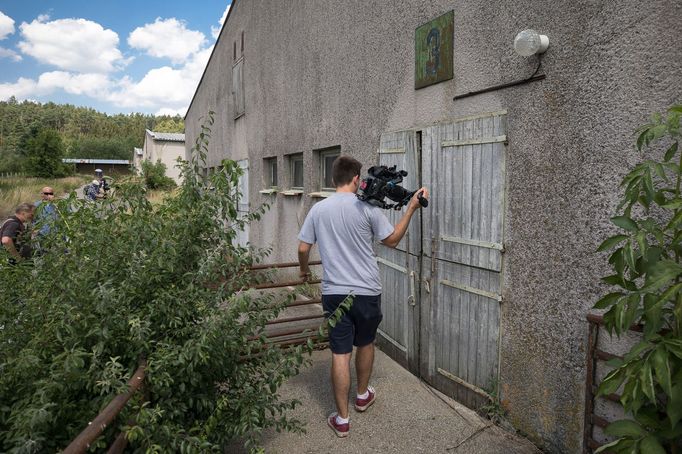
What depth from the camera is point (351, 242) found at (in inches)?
128

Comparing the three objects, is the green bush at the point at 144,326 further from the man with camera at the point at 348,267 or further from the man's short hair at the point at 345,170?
the man's short hair at the point at 345,170

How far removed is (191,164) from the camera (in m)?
3.14

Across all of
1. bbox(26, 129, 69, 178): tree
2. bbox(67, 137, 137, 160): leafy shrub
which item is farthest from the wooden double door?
bbox(67, 137, 137, 160): leafy shrub

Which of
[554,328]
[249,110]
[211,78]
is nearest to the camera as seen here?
[554,328]

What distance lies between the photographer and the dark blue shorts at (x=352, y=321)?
3.23 meters

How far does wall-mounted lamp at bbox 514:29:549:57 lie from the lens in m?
2.80

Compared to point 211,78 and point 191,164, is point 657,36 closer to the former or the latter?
point 191,164

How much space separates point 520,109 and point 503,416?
2.15 meters

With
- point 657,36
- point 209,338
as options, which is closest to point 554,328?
point 657,36

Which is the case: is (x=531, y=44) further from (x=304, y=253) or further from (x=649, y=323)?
(x=304, y=253)

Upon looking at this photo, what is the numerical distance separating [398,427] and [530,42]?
2792 mm

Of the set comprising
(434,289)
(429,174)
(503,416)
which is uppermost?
(429,174)

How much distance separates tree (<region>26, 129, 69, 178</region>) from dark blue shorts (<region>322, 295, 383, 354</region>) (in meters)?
57.5

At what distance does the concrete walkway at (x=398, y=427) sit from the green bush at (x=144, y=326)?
657 mm
